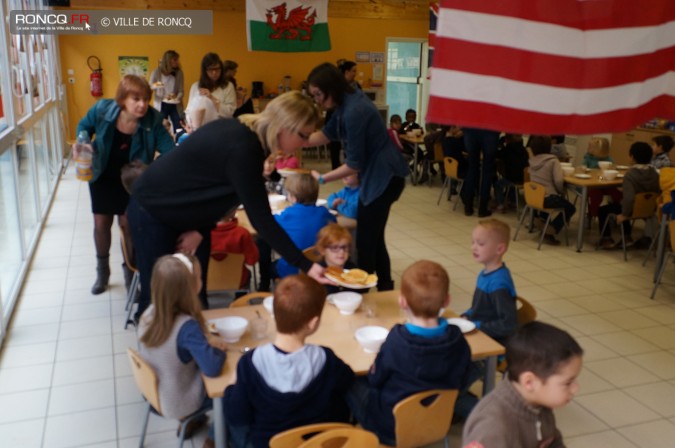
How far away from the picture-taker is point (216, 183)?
2.88 metres

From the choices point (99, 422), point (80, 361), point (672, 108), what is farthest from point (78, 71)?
point (672, 108)

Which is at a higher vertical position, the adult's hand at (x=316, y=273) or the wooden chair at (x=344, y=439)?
the adult's hand at (x=316, y=273)

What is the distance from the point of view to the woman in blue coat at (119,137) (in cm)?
423

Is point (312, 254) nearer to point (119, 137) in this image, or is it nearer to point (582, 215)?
point (119, 137)

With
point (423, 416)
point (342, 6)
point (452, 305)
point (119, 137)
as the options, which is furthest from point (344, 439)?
point (342, 6)

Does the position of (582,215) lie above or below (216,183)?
below

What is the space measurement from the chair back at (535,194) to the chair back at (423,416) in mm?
4525

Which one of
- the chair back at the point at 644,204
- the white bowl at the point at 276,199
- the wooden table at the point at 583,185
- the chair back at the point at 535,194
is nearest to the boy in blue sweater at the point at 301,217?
the white bowl at the point at 276,199

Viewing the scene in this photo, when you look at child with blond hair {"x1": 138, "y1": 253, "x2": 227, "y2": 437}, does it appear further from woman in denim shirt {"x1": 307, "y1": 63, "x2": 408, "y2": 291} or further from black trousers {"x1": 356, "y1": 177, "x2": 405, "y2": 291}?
black trousers {"x1": 356, "y1": 177, "x2": 405, "y2": 291}

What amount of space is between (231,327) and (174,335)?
0.26m

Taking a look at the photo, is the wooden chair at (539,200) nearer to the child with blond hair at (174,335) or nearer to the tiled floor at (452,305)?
the tiled floor at (452,305)

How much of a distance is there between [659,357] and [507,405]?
2895mm

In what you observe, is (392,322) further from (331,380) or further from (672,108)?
(672,108)

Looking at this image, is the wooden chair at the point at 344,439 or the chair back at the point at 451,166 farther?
the chair back at the point at 451,166
